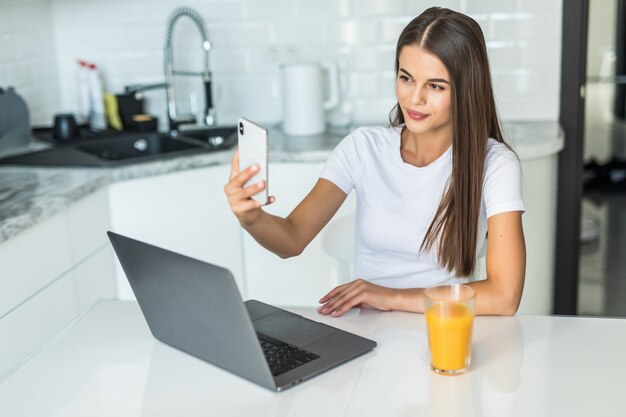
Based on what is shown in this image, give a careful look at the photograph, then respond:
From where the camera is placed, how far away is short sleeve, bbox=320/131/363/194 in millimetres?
2180

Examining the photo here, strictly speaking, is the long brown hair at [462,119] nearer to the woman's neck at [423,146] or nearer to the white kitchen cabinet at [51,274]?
the woman's neck at [423,146]

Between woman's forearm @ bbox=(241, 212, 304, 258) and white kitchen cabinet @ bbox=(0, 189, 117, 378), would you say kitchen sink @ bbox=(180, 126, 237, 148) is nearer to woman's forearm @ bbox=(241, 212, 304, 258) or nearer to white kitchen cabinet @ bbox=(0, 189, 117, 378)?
white kitchen cabinet @ bbox=(0, 189, 117, 378)

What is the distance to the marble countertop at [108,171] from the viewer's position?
244 centimetres

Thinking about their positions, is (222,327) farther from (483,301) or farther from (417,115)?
(417,115)

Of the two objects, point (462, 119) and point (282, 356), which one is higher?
point (462, 119)

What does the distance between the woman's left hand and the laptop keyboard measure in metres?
0.18

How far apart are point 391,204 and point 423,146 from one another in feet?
0.51

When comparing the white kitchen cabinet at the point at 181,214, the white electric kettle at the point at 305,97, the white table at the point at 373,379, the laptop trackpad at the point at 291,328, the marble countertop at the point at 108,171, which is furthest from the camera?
the white electric kettle at the point at 305,97

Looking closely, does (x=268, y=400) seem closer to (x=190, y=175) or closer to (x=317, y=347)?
(x=317, y=347)

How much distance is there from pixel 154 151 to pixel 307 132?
0.57 metres

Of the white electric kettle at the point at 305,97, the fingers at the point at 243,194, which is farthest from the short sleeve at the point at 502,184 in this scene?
the white electric kettle at the point at 305,97

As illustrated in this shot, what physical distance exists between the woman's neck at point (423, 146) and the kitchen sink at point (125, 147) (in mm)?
1045

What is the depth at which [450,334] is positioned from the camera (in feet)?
4.58

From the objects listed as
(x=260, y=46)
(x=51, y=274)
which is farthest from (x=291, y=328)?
(x=260, y=46)
